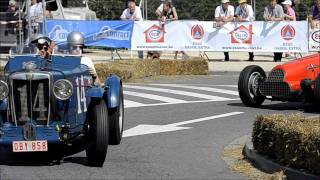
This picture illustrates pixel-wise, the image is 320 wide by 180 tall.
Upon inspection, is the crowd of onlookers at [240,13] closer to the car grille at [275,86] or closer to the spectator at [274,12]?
the spectator at [274,12]

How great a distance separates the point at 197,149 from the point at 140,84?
10.0 meters

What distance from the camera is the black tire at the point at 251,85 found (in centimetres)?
1461

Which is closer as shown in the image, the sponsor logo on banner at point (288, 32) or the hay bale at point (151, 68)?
the hay bale at point (151, 68)

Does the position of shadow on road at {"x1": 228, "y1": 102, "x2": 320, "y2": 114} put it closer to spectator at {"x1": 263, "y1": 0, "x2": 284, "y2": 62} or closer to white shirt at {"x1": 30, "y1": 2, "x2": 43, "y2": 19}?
spectator at {"x1": 263, "y1": 0, "x2": 284, "y2": 62}

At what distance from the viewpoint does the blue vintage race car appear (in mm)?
9242

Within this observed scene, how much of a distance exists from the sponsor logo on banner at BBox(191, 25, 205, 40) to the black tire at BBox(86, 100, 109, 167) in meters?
15.2

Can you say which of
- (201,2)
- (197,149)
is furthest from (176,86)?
(201,2)

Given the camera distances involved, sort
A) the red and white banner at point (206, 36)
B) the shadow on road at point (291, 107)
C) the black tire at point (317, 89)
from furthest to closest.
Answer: the red and white banner at point (206, 36)
the shadow on road at point (291, 107)
the black tire at point (317, 89)

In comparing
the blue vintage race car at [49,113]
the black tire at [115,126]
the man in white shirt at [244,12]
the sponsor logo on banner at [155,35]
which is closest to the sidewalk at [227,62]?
the man in white shirt at [244,12]

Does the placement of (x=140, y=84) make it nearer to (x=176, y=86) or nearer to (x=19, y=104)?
(x=176, y=86)

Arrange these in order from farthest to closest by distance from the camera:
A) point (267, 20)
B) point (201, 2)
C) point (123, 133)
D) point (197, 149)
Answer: point (201, 2)
point (267, 20)
point (123, 133)
point (197, 149)

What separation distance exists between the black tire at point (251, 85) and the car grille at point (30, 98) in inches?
233

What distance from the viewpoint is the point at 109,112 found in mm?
10211

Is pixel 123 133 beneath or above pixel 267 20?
beneath
